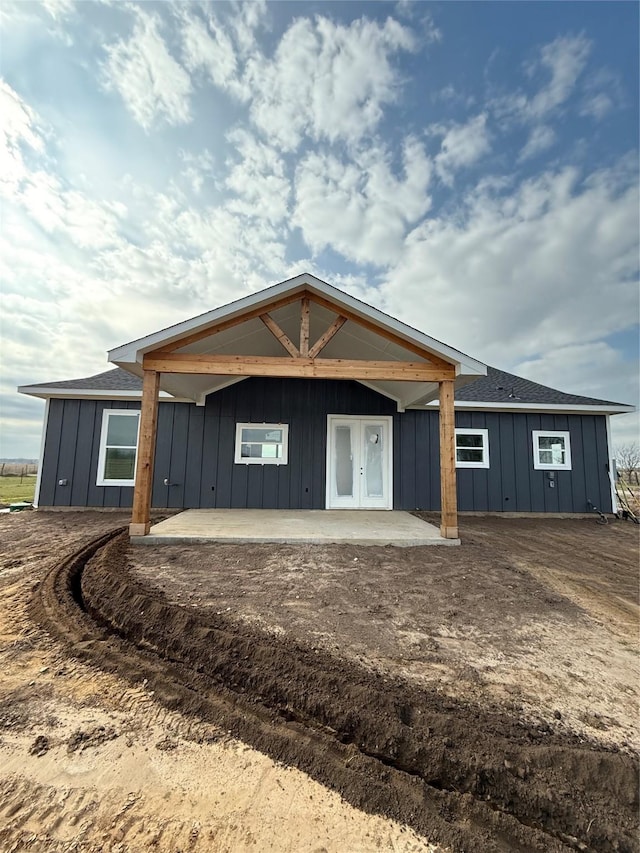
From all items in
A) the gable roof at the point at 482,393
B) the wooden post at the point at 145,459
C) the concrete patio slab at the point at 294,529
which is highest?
the gable roof at the point at 482,393

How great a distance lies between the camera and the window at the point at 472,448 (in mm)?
8109

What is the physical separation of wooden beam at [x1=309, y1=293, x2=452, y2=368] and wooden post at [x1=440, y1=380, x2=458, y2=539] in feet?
1.24

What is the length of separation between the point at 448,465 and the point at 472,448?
364 cm

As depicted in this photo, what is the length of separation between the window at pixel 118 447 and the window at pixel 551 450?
9.10 metres

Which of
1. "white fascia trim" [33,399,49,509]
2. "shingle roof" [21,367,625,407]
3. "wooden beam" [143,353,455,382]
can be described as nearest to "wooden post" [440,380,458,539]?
"wooden beam" [143,353,455,382]

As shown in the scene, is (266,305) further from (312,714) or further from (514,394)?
(514,394)

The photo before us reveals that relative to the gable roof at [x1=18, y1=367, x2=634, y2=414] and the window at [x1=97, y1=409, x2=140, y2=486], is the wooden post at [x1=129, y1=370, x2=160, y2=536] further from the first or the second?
the window at [x1=97, y1=409, x2=140, y2=486]

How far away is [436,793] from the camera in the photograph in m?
1.37

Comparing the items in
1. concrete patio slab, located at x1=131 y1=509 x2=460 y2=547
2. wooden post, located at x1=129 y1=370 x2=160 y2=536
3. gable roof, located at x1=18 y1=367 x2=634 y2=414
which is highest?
gable roof, located at x1=18 y1=367 x2=634 y2=414

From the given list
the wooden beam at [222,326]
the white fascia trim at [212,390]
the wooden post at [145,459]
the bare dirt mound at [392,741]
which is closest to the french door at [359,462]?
the white fascia trim at [212,390]

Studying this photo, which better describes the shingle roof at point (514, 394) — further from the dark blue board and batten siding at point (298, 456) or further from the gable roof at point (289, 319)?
the gable roof at point (289, 319)

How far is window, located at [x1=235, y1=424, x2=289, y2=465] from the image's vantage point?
25.3 ft

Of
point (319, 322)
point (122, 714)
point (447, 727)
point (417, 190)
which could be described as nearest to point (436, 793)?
point (447, 727)

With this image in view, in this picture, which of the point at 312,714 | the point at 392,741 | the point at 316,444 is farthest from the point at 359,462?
the point at 392,741
